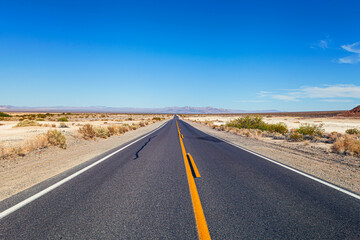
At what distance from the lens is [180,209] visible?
11.7 feet

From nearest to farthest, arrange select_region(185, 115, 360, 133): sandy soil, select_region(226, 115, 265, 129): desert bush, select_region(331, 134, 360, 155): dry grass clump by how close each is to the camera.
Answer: select_region(331, 134, 360, 155): dry grass clump → select_region(226, 115, 265, 129): desert bush → select_region(185, 115, 360, 133): sandy soil

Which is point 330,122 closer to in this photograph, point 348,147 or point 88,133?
point 348,147

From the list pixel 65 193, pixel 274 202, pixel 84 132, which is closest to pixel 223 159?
pixel 274 202

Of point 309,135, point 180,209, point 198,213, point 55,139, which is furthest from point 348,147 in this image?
point 55,139

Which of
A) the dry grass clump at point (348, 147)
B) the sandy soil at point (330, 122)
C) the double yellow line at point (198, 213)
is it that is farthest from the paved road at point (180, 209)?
the sandy soil at point (330, 122)

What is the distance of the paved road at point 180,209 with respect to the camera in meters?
2.86

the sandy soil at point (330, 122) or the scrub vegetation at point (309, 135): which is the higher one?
the scrub vegetation at point (309, 135)

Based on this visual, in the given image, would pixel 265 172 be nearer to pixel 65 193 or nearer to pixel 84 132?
pixel 65 193

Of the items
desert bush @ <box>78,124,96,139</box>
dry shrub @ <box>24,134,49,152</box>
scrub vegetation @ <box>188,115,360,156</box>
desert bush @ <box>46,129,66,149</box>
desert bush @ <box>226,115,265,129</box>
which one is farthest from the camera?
desert bush @ <box>226,115,265,129</box>

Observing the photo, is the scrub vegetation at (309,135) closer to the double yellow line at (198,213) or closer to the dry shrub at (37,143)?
the double yellow line at (198,213)

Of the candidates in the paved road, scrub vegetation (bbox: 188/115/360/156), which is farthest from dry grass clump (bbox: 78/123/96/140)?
scrub vegetation (bbox: 188/115/360/156)

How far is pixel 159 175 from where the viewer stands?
5.64 m

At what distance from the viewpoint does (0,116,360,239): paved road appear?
113 inches

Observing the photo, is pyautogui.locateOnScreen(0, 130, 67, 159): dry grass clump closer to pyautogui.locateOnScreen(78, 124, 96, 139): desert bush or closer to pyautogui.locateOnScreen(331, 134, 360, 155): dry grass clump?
pyautogui.locateOnScreen(78, 124, 96, 139): desert bush
